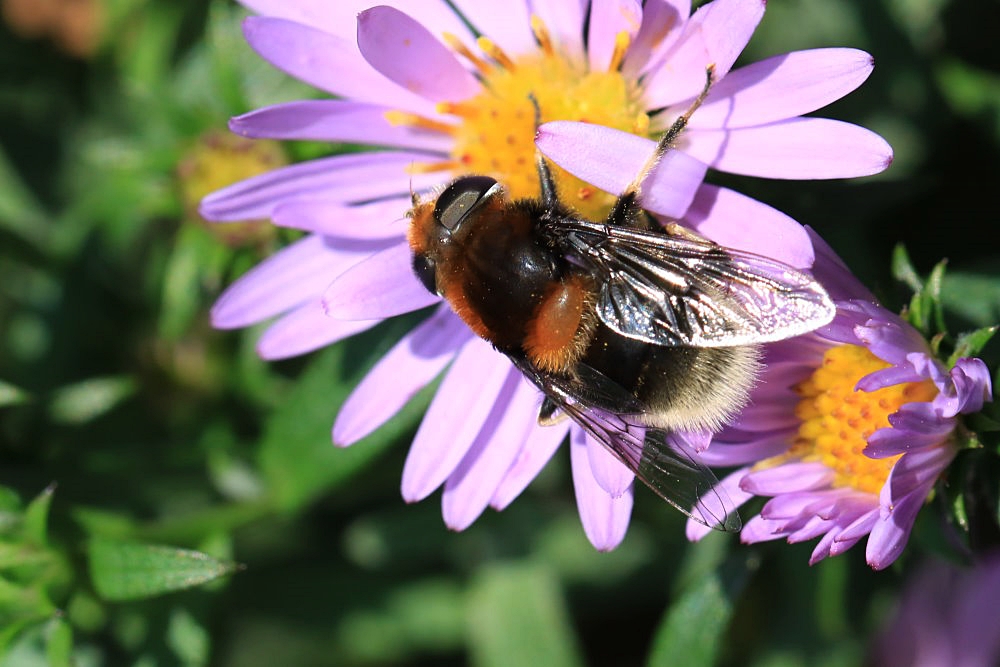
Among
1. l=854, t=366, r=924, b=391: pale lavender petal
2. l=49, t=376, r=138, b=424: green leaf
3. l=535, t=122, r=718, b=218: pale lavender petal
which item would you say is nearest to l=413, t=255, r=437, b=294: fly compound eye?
l=535, t=122, r=718, b=218: pale lavender petal

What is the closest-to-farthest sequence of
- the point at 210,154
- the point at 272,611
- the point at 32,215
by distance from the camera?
the point at 210,154
the point at 272,611
the point at 32,215

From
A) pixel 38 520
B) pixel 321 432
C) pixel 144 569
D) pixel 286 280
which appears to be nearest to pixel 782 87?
pixel 286 280

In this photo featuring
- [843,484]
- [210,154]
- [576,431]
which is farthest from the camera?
[210,154]

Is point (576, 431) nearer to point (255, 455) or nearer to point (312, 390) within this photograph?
point (312, 390)

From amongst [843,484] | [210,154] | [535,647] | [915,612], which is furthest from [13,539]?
[915,612]

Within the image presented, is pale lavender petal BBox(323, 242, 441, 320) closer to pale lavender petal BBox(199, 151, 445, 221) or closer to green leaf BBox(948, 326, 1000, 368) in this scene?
pale lavender petal BBox(199, 151, 445, 221)

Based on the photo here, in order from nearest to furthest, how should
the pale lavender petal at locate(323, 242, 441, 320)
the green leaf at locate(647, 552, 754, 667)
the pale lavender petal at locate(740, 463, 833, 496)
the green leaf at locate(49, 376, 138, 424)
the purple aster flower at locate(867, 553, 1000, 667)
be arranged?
1. the pale lavender petal at locate(740, 463, 833, 496)
2. the pale lavender petal at locate(323, 242, 441, 320)
3. the green leaf at locate(647, 552, 754, 667)
4. the purple aster flower at locate(867, 553, 1000, 667)
5. the green leaf at locate(49, 376, 138, 424)

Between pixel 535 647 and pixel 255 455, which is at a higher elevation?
pixel 255 455

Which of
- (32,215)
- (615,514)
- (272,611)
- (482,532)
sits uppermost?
(615,514)
